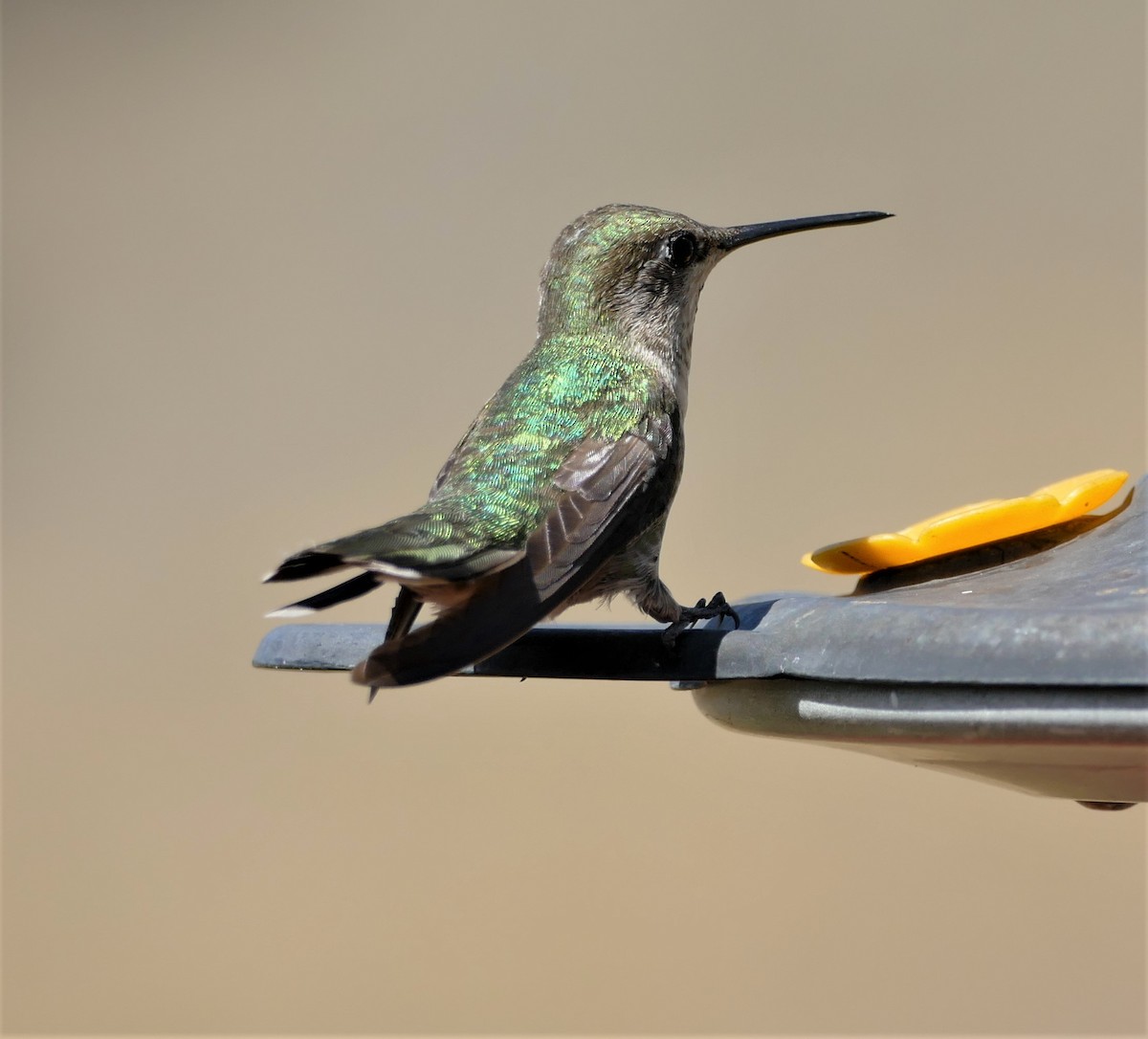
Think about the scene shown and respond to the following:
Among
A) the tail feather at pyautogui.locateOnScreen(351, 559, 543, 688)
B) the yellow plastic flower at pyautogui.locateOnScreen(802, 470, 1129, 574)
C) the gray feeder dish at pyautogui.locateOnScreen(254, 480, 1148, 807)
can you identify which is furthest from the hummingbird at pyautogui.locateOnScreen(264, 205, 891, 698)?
the yellow plastic flower at pyautogui.locateOnScreen(802, 470, 1129, 574)

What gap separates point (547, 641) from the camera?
2.54 metres

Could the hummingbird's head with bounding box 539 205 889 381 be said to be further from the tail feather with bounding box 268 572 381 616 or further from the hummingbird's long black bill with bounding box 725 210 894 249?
the tail feather with bounding box 268 572 381 616

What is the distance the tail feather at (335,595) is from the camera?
2418 mm

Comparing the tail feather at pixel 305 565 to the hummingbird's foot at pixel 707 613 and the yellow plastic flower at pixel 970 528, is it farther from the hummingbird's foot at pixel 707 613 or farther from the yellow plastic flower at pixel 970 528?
the yellow plastic flower at pixel 970 528

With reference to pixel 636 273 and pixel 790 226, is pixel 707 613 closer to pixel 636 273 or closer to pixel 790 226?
pixel 636 273

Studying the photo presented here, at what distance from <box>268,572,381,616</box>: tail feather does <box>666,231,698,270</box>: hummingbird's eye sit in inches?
56.7

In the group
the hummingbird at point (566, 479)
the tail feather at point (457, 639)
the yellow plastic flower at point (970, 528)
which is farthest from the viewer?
the yellow plastic flower at point (970, 528)

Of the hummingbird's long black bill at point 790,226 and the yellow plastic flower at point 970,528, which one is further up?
the hummingbird's long black bill at point 790,226

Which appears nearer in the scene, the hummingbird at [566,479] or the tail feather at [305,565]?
the tail feather at [305,565]

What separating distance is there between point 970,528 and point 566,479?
765 mm

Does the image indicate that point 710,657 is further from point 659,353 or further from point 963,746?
point 659,353

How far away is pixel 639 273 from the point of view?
3570 millimetres

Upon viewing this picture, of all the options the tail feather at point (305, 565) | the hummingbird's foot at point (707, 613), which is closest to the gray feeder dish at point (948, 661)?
the hummingbird's foot at point (707, 613)

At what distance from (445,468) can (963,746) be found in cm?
159
